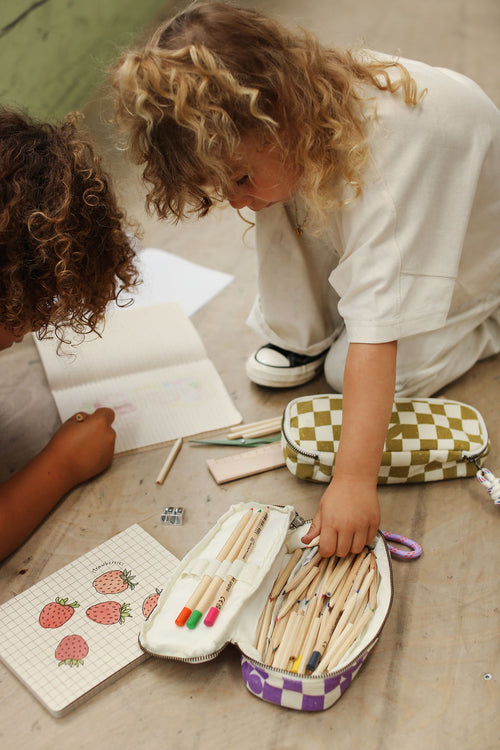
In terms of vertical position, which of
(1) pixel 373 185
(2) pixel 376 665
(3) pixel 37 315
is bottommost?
(2) pixel 376 665

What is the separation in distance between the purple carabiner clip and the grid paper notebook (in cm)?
26

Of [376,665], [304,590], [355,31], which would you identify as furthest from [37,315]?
[355,31]

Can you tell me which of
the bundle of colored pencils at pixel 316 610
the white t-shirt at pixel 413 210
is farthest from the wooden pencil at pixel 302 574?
the white t-shirt at pixel 413 210

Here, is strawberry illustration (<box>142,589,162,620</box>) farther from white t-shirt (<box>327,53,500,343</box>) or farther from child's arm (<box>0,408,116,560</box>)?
white t-shirt (<box>327,53,500,343</box>)

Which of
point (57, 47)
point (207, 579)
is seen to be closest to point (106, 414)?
point (207, 579)

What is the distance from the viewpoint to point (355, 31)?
7.04 ft

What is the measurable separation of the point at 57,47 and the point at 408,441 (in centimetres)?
129

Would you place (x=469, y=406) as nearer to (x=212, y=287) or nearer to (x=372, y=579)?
(x=372, y=579)

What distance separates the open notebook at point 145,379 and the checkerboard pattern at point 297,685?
0.42 m

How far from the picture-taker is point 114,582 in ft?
2.63

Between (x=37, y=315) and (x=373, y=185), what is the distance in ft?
1.40

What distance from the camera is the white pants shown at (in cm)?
97

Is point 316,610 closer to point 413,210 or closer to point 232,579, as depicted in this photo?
point 232,579

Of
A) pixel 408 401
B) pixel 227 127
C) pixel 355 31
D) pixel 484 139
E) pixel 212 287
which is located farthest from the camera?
pixel 355 31
